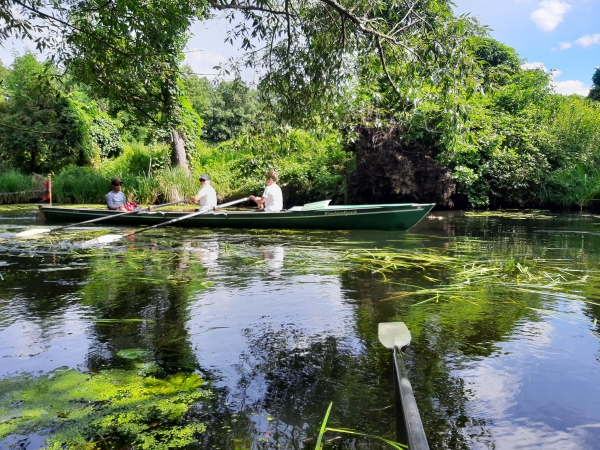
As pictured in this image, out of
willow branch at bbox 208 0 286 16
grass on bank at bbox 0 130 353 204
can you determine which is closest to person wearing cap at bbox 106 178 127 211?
grass on bank at bbox 0 130 353 204

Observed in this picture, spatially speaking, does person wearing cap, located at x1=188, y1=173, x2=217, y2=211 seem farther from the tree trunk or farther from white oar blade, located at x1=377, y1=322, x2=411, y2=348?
the tree trunk

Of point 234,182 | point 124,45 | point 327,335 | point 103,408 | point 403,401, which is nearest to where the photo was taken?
point 403,401

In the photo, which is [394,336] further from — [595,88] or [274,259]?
[595,88]

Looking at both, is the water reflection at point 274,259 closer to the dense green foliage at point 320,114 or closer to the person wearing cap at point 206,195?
the dense green foliage at point 320,114

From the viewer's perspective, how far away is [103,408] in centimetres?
254

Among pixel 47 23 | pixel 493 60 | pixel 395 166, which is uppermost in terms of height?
pixel 493 60

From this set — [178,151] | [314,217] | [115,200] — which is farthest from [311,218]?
[178,151]

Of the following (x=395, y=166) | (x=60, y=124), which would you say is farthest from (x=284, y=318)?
(x=60, y=124)

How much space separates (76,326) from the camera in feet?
12.8

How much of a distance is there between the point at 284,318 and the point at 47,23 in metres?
5.73

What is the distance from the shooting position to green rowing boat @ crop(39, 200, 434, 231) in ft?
31.0

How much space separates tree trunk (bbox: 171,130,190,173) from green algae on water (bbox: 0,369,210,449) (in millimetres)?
17135

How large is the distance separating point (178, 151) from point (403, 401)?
1902 cm

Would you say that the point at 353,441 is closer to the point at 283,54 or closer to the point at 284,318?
the point at 284,318
